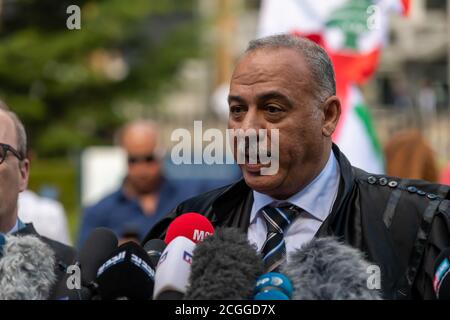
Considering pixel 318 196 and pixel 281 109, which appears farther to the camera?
pixel 318 196

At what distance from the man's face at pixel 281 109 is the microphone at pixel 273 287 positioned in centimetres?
59

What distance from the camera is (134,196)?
6969 millimetres

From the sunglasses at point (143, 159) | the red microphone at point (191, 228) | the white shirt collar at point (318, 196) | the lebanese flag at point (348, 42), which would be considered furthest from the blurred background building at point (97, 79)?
the red microphone at point (191, 228)

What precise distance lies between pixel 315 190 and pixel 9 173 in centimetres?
110

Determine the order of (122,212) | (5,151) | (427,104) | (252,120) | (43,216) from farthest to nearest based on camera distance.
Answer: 1. (427,104)
2. (122,212)
3. (43,216)
4. (5,151)
5. (252,120)

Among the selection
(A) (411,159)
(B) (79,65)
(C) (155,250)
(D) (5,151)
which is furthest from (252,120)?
(B) (79,65)

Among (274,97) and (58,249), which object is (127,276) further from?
(58,249)

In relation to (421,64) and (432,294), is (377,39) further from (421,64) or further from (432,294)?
(421,64)

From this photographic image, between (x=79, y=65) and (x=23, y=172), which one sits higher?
(x=79, y=65)

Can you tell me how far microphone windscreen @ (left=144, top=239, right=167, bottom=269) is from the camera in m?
2.63

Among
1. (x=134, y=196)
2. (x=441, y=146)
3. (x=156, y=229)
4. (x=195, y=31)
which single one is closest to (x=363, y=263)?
(x=156, y=229)

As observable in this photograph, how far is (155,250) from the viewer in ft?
9.01

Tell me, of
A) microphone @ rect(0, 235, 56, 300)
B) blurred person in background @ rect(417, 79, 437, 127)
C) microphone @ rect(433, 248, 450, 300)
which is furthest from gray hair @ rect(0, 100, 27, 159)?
blurred person in background @ rect(417, 79, 437, 127)

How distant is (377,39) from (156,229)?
429cm
